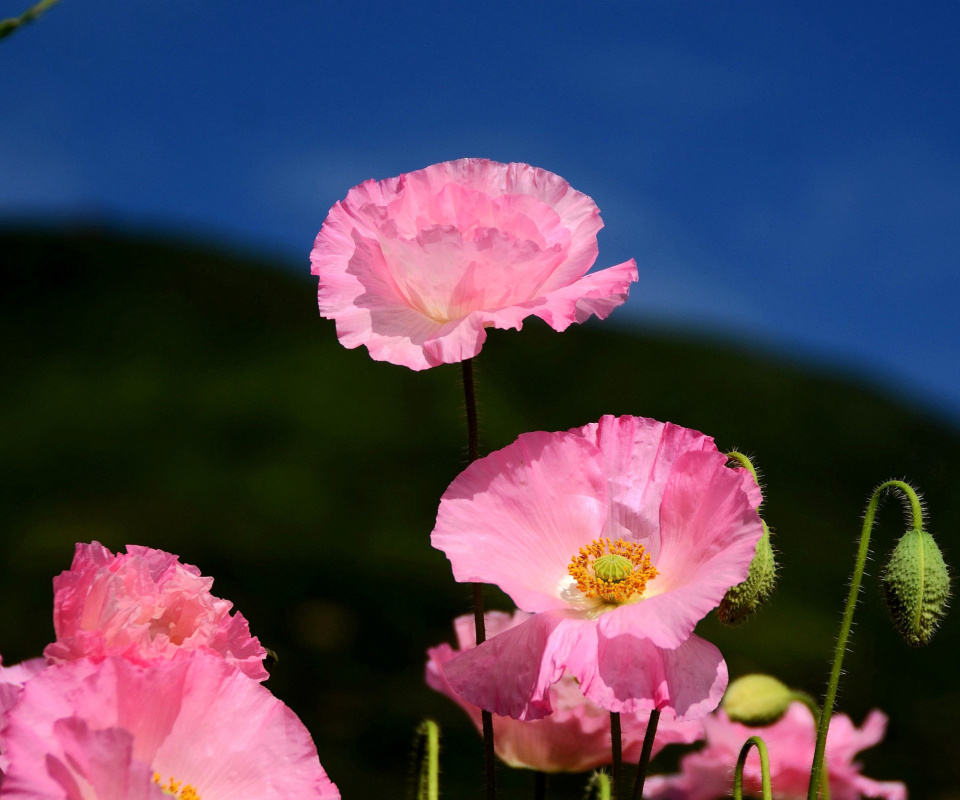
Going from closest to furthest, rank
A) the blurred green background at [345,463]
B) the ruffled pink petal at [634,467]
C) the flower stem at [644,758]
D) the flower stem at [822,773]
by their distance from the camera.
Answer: the flower stem at [644,758], the ruffled pink petal at [634,467], the flower stem at [822,773], the blurred green background at [345,463]

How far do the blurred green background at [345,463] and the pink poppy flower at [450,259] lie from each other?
935cm

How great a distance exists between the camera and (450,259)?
45.1 inches

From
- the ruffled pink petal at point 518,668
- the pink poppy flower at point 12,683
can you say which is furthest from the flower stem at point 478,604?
the pink poppy flower at point 12,683

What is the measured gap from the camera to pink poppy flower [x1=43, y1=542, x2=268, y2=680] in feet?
3.39

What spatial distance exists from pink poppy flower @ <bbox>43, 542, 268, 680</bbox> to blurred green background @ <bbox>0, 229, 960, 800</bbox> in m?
9.36

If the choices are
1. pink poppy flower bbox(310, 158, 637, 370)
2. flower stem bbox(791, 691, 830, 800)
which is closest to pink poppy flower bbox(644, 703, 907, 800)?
flower stem bbox(791, 691, 830, 800)

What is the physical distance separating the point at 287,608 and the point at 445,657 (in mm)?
12818

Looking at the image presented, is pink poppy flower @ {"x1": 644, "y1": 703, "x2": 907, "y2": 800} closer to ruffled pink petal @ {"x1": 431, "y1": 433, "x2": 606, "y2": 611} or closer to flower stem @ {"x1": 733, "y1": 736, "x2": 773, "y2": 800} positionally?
flower stem @ {"x1": 733, "y1": 736, "x2": 773, "y2": 800}

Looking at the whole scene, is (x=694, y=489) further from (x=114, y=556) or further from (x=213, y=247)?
(x=213, y=247)

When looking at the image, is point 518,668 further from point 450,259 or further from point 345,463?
point 345,463

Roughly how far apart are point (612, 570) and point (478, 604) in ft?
0.50

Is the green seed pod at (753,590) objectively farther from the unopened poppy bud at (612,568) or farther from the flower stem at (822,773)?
the flower stem at (822,773)

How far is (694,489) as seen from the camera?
1105 millimetres

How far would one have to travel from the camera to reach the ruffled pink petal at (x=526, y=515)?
3.50 ft
